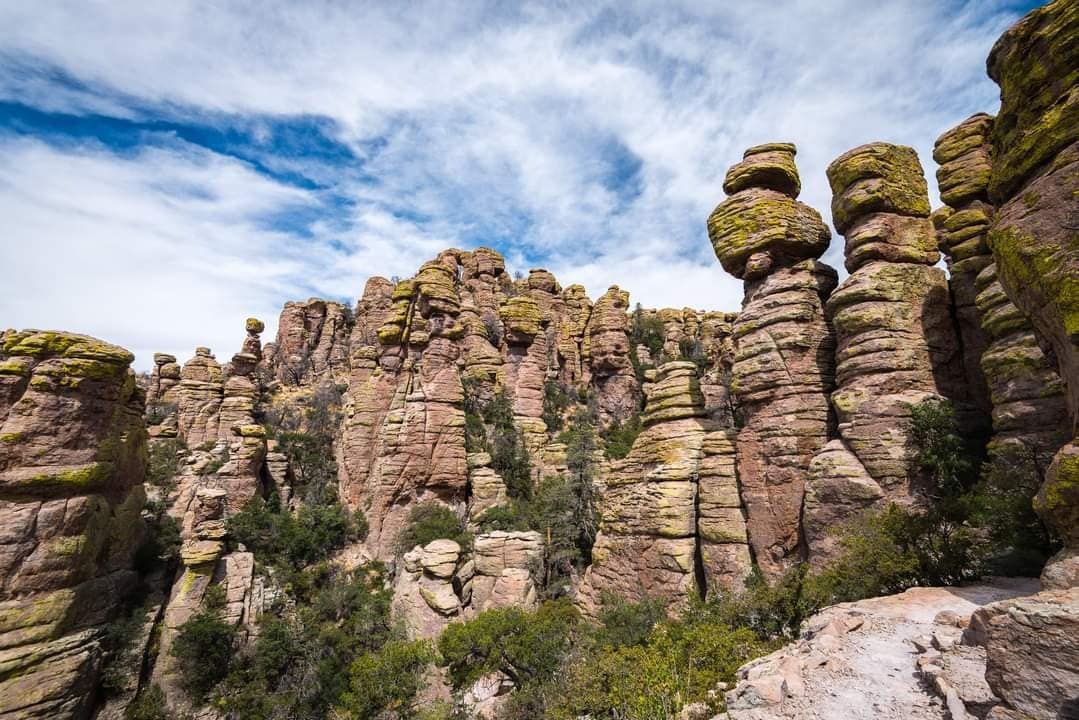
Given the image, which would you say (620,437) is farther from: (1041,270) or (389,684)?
(1041,270)

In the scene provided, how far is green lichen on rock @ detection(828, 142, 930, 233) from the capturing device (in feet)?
53.4

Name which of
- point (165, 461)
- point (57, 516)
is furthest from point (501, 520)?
point (165, 461)

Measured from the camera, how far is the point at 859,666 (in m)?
7.29

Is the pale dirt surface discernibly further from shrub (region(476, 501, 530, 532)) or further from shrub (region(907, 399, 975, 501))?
shrub (region(476, 501, 530, 532))

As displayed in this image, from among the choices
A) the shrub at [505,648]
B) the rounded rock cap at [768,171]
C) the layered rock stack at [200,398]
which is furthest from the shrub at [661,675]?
the layered rock stack at [200,398]

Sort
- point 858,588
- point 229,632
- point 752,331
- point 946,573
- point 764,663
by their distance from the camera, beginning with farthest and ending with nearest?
point 229,632, point 752,331, point 858,588, point 946,573, point 764,663

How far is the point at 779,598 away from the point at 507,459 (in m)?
24.0

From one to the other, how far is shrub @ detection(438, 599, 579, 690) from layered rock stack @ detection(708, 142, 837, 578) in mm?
8037

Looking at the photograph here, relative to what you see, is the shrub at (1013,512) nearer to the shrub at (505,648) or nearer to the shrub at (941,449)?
the shrub at (941,449)

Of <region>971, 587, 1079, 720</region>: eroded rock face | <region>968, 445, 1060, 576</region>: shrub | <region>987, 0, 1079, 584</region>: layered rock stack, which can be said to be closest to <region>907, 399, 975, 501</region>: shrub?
<region>968, 445, 1060, 576</region>: shrub

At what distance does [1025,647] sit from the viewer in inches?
180

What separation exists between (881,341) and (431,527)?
23332mm

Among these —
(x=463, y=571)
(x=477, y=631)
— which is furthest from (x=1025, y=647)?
(x=463, y=571)

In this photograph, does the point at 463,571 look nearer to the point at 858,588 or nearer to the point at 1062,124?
the point at 858,588
